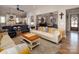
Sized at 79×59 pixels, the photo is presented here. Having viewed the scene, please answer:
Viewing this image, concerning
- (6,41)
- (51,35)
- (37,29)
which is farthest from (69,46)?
(6,41)

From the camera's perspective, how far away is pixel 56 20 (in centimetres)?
199

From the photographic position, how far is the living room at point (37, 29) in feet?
5.60

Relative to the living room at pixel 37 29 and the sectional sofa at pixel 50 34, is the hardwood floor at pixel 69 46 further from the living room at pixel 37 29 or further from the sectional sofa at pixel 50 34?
the sectional sofa at pixel 50 34

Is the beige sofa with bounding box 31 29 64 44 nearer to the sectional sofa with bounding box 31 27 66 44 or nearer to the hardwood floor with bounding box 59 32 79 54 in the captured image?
the sectional sofa with bounding box 31 27 66 44

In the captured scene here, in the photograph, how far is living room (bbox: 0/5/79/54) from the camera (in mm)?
1707

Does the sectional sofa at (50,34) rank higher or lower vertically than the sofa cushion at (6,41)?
higher

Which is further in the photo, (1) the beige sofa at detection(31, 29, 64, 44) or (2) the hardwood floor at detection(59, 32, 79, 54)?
(1) the beige sofa at detection(31, 29, 64, 44)

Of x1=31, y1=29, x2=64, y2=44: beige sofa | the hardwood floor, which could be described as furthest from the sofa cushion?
the hardwood floor

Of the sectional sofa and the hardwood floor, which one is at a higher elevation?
the sectional sofa

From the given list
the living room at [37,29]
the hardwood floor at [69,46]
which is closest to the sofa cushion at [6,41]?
the living room at [37,29]

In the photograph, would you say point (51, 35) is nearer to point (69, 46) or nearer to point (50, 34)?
point (50, 34)
